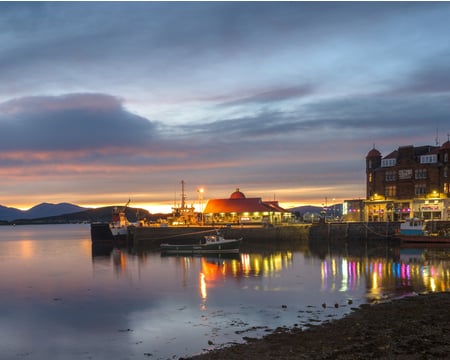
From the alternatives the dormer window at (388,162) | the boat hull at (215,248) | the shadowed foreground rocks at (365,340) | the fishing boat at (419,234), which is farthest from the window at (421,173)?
the shadowed foreground rocks at (365,340)

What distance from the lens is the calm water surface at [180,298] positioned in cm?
2762

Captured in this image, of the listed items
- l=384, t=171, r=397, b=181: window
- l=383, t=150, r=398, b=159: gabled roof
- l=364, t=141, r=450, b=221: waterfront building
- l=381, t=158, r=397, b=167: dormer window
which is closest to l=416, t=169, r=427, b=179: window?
l=364, t=141, r=450, b=221: waterfront building

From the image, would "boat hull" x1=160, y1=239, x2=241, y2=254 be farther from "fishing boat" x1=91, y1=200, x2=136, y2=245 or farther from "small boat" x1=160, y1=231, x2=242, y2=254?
"fishing boat" x1=91, y1=200, x2=136, y2=245

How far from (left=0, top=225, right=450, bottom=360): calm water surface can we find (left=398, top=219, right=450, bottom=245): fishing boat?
37.8ft

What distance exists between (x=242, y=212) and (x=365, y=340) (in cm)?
9648

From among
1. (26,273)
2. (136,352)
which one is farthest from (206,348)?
(26,273)

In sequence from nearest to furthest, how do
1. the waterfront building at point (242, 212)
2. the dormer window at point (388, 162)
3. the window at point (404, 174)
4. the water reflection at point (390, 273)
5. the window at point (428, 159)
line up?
the water reflection at point (390, 273), the window at point (428, 159), the window at point (404, 174), the dormer window at point (388, 162), the waterfront building at point (242, 212)

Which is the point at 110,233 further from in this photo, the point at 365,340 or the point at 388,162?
the point at 365,340

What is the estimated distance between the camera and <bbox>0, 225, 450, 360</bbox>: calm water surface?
27.6m

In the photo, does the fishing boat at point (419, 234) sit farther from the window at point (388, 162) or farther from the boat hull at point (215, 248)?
the boat hull at point (215, 248)

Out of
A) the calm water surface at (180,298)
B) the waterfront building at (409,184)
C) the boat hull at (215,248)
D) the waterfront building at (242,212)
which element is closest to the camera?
the calm water surface at (180,298)

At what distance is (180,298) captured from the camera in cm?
4172

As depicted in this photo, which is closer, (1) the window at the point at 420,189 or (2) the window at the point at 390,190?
(1) the window at the point at 420,189

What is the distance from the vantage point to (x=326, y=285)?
150 feet
